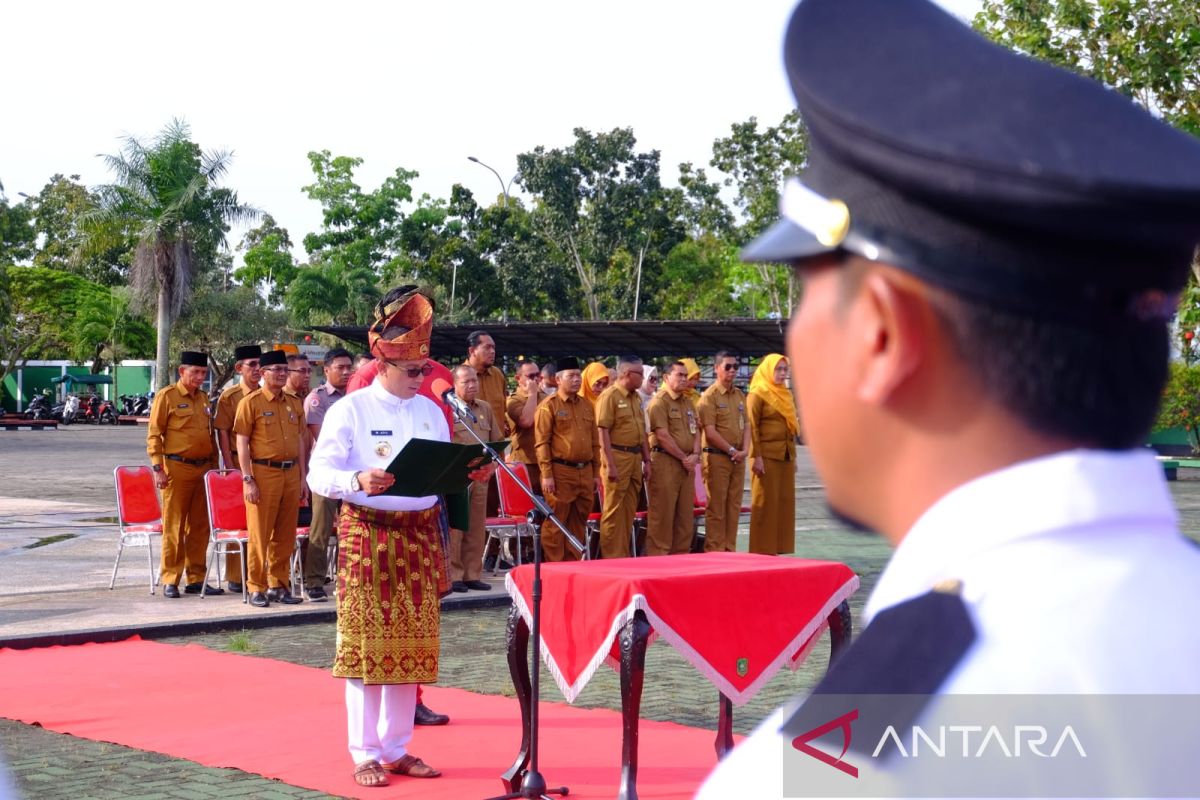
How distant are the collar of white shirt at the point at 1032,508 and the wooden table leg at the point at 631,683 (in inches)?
186

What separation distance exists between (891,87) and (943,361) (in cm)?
19

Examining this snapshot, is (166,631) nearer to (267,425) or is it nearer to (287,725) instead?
(267,425)

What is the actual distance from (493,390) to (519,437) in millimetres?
1005

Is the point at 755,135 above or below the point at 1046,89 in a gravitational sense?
above

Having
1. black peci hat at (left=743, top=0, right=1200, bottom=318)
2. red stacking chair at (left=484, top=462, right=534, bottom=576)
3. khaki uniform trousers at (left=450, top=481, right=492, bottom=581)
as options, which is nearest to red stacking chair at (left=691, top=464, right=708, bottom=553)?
red stacking chair at (left=484, top=462, right=534, bottom=576)

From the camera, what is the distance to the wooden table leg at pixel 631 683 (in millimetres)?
5676

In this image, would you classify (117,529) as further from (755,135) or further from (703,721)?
(755,135)

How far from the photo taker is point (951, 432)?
100cm

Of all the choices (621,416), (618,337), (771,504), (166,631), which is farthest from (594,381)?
(618,337)

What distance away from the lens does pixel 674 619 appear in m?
5.83

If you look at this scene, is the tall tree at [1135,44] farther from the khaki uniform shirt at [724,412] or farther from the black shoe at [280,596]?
the black shoe at [280,596]

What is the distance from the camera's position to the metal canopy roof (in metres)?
29.6

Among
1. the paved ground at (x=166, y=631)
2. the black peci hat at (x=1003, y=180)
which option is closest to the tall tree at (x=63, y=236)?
the paved ground at (x=166, y=631)

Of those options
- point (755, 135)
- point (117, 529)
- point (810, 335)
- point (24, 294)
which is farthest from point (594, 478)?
point (24, 294)
